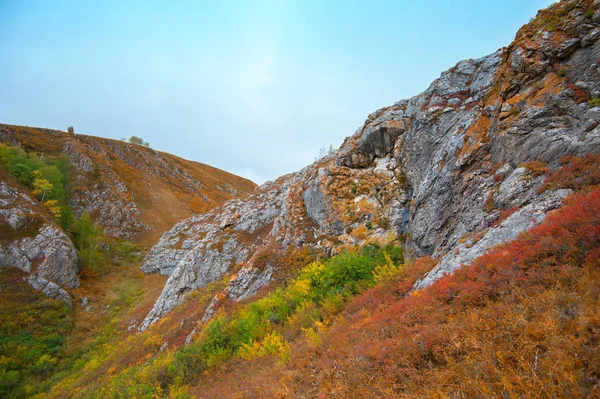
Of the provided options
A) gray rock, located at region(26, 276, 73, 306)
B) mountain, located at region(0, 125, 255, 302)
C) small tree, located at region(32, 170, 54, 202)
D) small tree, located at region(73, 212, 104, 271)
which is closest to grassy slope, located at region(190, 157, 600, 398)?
gray rock, located at region(26, 276, 73, 306)

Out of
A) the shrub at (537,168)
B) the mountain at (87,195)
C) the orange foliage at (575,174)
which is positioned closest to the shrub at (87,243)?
Answer: the mountain at (87,195)

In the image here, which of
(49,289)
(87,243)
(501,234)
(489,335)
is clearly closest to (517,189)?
(501,234)

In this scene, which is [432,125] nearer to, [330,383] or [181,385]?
[330,383]

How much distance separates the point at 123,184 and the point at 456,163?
228 feet

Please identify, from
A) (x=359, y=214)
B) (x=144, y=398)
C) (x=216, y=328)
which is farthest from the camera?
(x=359, y=214)

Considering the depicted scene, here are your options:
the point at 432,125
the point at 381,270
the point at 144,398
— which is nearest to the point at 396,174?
the point at 432,125

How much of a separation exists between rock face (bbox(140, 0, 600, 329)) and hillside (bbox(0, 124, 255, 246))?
35.5 m

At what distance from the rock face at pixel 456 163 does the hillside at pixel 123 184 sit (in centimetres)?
3553

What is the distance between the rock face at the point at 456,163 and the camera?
329 inches

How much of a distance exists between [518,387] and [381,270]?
23.3ft

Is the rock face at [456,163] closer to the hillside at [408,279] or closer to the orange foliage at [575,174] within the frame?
the hillside at [408,279]

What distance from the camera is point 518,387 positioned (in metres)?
2.95

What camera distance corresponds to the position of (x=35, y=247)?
96.3 feet

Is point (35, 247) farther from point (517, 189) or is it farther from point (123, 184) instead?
point (517, 189)
